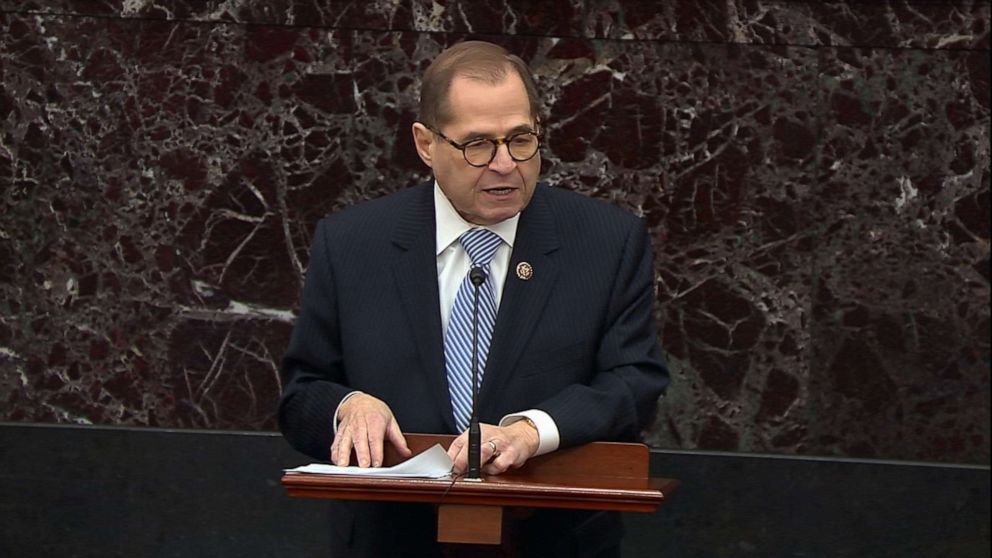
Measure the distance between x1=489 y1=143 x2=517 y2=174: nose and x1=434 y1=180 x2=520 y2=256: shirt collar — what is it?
6.6 inches

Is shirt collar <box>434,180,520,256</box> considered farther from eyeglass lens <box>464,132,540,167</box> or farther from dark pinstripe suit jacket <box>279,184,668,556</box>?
eyeglass lens <box>464,132,540,167</box>

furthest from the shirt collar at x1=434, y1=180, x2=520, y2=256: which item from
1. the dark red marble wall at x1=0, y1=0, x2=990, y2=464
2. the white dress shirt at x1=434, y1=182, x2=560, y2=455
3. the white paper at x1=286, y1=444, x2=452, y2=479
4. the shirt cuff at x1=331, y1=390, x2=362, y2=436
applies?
the dark red marble wall at x1=0, y1=0, x2=990, y2=464

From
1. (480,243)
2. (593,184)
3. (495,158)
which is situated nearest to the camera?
(495,158)

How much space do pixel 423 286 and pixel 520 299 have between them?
8.9 inches

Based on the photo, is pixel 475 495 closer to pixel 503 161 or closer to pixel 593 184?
pixel 503 161

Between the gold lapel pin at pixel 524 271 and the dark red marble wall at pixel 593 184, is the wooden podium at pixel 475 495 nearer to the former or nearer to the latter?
the gold lapel pin at pixel 524 271

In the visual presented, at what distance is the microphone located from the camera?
145 inches

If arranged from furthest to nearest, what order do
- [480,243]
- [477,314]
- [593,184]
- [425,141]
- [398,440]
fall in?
Answer: [593,184] < [425,141] < [480,243] < [477,314] < [398,440]

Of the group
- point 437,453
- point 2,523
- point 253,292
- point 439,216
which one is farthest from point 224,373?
point 437,453

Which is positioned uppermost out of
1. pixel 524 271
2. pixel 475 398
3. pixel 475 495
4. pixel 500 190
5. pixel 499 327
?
pixel 500 190

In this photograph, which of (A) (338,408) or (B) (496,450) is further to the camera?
(A) (338,408)

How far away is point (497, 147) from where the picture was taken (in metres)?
4.16

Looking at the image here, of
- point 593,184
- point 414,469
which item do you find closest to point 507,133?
point 414,469

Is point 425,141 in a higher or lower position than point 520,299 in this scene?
higher
